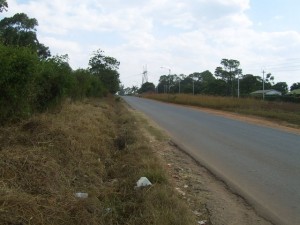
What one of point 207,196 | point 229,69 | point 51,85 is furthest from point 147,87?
point 207,196

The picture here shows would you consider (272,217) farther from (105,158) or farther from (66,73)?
(66,73)

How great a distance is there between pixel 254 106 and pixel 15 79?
2957 cm

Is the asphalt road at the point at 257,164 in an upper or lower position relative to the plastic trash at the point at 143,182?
lower

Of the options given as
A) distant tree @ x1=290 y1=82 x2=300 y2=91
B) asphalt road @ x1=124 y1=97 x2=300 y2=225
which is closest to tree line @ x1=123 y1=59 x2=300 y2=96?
distant tree @ x1=290 y1=82 x2=300 y2=91

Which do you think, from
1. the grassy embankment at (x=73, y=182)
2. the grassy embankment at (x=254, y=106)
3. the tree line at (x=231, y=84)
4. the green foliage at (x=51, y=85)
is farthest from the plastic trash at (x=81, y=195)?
the tree line at (x=231, y=84)

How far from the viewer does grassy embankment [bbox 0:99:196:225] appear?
16.6ft

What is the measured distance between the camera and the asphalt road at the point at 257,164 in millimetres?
6709

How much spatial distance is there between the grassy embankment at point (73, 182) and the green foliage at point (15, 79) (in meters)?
A: 0.58

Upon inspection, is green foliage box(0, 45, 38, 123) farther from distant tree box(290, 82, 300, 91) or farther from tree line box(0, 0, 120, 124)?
distant tree box(290, 82, 300, 91)

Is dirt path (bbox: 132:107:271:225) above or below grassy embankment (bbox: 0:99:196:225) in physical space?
below

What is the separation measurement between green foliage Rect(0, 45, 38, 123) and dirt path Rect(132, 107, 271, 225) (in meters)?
4.17

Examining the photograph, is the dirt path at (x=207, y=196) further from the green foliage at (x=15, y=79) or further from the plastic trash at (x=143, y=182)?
the green foliage at (x=15, y=79)

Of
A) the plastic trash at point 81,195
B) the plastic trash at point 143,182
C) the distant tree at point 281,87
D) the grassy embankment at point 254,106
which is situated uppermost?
the distant tree at point 281,87

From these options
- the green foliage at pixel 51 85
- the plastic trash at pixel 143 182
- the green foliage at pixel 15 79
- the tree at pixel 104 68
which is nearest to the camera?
the plastic trash at pixel 143 182
